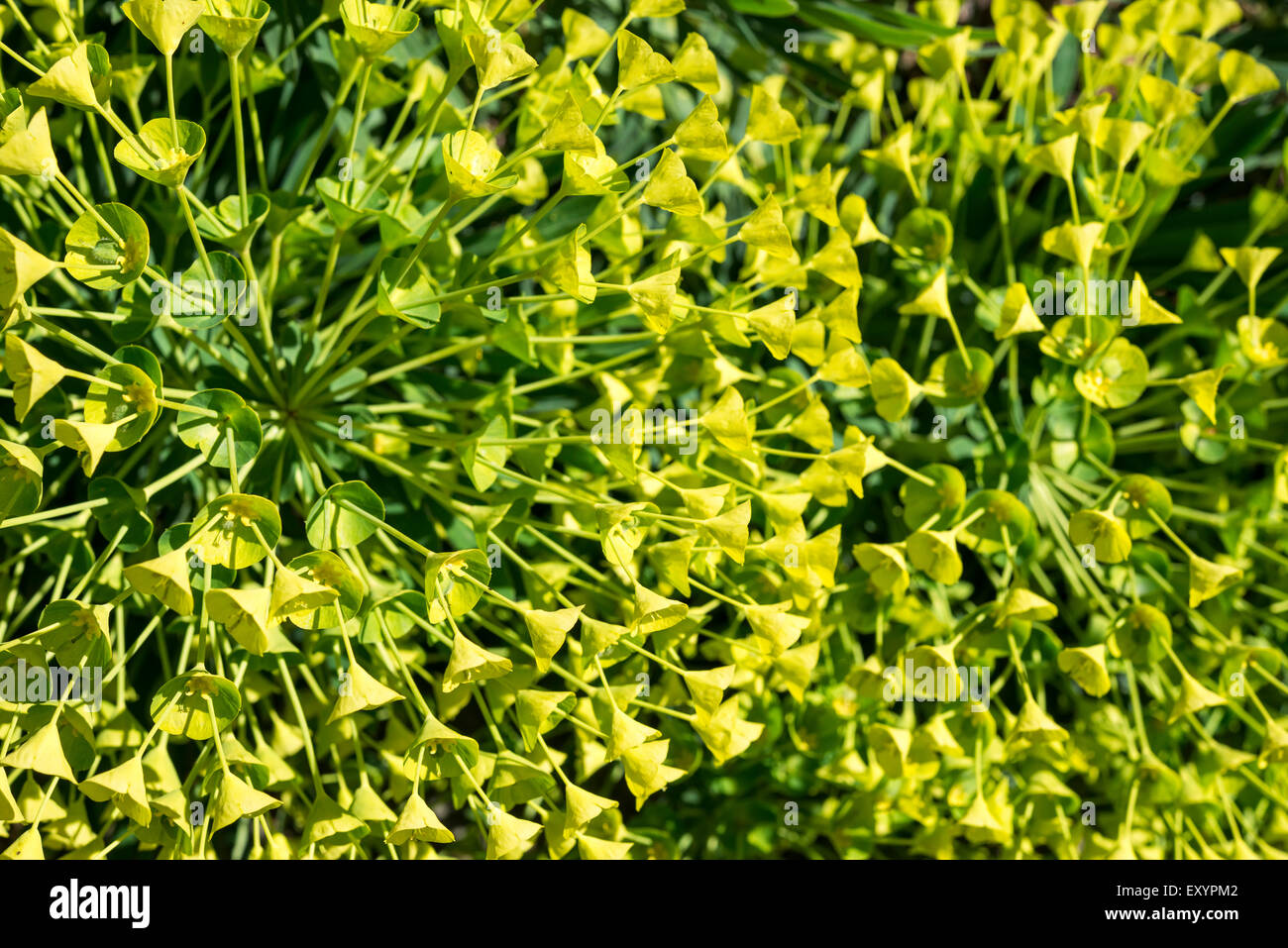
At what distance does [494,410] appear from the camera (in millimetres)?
557

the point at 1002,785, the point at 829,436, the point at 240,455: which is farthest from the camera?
the point at 1002,785

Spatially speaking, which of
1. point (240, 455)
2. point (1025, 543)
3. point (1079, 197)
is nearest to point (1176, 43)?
point (1079, 197)

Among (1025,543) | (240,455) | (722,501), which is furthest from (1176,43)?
(240,455)

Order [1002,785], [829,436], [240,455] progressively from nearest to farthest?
1. [240,455]
2. [829,436]
3. [1002,785]

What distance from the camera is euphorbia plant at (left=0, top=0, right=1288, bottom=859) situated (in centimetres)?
47

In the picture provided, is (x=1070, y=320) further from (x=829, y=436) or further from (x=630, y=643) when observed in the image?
(x=630, y=643)

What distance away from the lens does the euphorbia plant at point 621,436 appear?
47 centimetres

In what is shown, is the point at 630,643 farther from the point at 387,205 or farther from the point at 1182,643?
the point at 1182,643

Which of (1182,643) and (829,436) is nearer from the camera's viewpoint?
(829,436)

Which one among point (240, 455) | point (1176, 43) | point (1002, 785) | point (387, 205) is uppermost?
point (1176, 43)

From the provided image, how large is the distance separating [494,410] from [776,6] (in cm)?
38

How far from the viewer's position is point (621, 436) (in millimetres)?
520

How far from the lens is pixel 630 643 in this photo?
0.52m

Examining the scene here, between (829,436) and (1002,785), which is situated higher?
(829,436)
